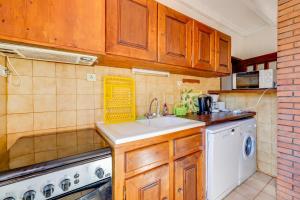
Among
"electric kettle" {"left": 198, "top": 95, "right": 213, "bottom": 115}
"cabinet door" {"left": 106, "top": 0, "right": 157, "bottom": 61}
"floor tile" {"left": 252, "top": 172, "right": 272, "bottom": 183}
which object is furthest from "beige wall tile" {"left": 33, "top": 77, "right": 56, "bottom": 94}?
"floor tile" {"left": 252, "top": 172, "right": 272, "bottom": 183}

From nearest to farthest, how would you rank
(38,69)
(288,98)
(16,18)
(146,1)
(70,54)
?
(16,18)
(70,54)
(38,69)
(146,1)
(288,98)

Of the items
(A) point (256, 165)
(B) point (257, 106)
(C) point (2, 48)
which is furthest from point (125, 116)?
(A) point (256, 165)

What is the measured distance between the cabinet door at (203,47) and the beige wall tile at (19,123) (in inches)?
64.0

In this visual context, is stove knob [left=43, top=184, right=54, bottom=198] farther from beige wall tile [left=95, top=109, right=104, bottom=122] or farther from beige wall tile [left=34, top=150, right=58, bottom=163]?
beige wall tile [left=95, top=109, right=104, bottom=122]

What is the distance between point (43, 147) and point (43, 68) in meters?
0.64

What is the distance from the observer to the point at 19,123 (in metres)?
1.05

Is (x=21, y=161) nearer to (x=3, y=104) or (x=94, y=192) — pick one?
(x=94, y=192)

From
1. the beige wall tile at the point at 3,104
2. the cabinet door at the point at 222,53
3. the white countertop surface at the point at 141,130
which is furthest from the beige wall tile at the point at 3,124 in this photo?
the cabinet door at the point at 222,53

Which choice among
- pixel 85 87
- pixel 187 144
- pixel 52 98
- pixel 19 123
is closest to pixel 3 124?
pixel 19 123

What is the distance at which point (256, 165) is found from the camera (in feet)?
7.36

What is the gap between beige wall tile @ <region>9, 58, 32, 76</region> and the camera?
3.42ft

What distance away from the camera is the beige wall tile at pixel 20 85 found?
1.03 m

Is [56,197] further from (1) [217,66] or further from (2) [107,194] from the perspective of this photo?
(1) [217,66]

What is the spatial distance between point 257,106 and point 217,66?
1.00 m
